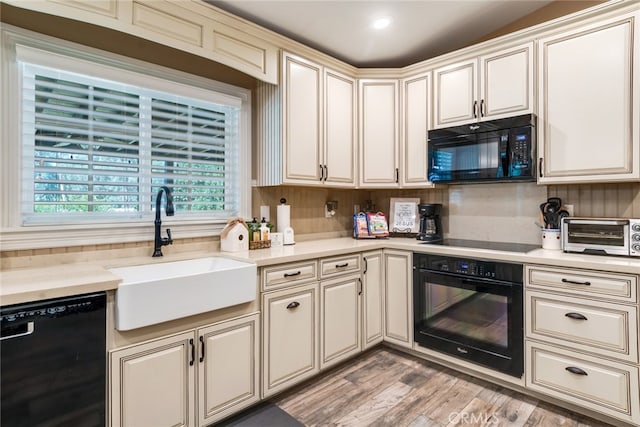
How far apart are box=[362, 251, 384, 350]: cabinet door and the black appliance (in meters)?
0.29

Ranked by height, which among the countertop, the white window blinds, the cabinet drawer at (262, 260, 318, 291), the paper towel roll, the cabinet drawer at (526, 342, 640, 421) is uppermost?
the white window blinds

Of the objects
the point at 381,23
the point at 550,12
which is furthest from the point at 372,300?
the point at 550,12

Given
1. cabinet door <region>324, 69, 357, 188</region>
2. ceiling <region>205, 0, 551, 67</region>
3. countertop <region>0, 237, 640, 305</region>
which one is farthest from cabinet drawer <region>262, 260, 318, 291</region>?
ceiling <region>205, 0, 551, 67</region>

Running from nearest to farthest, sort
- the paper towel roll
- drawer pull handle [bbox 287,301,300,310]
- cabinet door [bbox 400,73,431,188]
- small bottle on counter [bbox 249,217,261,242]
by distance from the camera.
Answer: drawer pull handle [bbox 287,301,300,310]
small bottle on counter [bbox 249,217,261,242]
the paper towel roll
cabinet door [bbox 400,73,431,188]

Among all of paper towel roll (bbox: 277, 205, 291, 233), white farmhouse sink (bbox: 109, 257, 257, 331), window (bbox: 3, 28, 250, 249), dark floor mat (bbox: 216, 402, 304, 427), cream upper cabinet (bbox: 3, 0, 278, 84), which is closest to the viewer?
white farmhouse sink (bbox: 109, 257, 257, 331)

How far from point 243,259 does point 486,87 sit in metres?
2.15

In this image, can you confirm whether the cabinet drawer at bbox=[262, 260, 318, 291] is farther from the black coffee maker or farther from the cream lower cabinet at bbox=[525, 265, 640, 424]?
the cream lower cabinet at bbox=[525, 265, 640, 424]

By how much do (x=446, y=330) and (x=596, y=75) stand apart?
1.92m

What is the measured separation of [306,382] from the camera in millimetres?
2338

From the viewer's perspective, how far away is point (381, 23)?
8.37ft

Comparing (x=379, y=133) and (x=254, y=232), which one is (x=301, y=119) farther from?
(x=254, y=232)

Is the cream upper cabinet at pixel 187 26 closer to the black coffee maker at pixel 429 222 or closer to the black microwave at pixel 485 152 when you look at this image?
the black microwave at pixel 485 152

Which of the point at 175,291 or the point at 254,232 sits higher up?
the point at 254,232

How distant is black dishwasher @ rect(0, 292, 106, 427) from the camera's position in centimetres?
124
